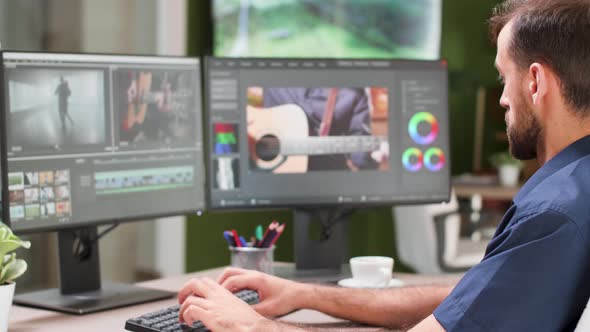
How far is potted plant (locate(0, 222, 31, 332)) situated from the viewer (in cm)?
160

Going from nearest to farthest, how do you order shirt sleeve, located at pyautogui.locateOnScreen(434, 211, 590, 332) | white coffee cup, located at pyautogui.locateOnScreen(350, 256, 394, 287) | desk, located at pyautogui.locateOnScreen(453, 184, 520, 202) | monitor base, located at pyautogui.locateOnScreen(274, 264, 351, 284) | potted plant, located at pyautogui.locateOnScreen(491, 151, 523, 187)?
shirt sleeve, located at pyautogui.locateOnScreen(434, 211, 590, 332)
white coffee cup, located at pyautogui.locateOnScreen(350, 256, 394, 287)
monitor base, located at pyautogui.locateOnScreen(274, 264, 351, 284)
desk, located at pyautogui.locateOnScreen(453, 184, 520, 202)
potted plant, located at pyautogui.locateOnScreen(491, 151, 523, 187)

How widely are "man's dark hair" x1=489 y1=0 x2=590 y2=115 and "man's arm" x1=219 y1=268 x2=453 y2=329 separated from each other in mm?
605

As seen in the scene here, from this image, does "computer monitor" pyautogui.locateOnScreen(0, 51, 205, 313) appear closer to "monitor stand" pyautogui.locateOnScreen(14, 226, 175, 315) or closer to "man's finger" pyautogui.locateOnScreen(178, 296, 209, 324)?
"monitor stand" pyautogui.locateOnScreen(14, 226, 175, 315)


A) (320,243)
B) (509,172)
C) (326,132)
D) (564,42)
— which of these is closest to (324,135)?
(326,132)

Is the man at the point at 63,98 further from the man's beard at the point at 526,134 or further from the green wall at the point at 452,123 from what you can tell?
the green wall at the point at 452,123

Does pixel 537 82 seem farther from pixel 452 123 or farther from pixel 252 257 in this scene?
pixel 452 123

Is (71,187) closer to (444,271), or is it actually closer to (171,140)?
(171,140)

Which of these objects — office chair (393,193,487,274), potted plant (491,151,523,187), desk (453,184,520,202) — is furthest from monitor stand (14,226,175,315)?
potted plant (491,151,523,187)

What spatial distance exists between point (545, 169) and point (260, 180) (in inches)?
40.3

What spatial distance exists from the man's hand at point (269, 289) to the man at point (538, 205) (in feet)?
0.79

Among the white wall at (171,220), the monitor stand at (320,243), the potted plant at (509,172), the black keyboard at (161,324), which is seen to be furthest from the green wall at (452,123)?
the black keyboard at (161,324)

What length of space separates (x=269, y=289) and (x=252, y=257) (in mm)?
322

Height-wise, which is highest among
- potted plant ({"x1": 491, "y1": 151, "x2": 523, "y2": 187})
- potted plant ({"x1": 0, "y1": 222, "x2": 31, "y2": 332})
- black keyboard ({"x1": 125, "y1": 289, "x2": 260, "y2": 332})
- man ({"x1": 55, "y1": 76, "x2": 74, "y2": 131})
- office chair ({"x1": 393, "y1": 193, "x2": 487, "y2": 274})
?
man ({"x1": 55, "y1": 76, "x2": 74, "y2": 131})

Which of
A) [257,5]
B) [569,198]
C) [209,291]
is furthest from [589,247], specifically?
[257,5]
